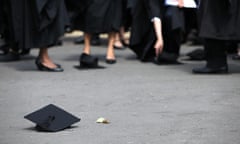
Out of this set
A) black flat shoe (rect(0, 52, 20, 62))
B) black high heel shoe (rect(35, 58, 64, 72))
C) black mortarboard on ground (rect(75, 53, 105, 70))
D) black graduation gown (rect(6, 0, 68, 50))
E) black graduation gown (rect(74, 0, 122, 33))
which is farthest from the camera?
black flat shoe (rect(0, 52, 20, 62))

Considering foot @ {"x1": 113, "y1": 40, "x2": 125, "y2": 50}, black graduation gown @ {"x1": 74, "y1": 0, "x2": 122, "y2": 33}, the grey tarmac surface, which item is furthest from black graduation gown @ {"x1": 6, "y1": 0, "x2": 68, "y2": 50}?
foot @ {"x1": 113, "y1": 40, "x2": 125, "y2": 50}

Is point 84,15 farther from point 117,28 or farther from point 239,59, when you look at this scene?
point 239,59

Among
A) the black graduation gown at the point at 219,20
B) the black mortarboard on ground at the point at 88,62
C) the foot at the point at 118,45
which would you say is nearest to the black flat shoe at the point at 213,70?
the black graduation gown at the point at 219,20

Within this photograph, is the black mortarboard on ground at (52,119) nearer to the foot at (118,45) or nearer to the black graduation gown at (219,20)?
the black graduation gown at (219,20)

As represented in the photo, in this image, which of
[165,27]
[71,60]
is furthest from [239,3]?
[71,60]

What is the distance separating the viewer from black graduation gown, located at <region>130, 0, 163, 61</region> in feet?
33.4

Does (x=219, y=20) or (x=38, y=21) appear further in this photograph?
(x=38, y=21)

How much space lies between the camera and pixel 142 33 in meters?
10.4

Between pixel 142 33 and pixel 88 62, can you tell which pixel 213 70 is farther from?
pixel 142 33

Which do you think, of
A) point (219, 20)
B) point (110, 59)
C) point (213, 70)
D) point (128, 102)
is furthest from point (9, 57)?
point (128, 102)

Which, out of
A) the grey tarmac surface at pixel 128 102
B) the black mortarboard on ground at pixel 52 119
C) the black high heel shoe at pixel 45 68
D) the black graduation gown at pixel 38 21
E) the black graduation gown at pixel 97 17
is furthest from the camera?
the black graduation gown at pixel 97 17

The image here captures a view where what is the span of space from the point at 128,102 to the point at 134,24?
138 inches

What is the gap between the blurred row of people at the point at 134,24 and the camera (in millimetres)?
8531

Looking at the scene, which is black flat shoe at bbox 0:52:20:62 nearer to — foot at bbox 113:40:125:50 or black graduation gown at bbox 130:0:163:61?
black graduation gown at bbox 130:0:163:61
